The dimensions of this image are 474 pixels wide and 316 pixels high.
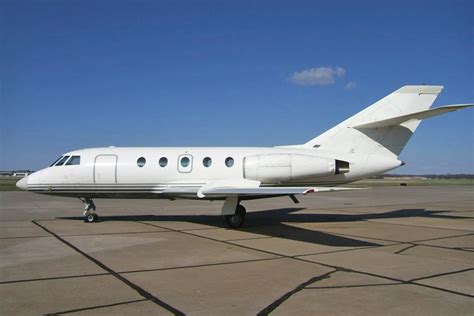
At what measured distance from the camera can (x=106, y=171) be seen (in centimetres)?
1566

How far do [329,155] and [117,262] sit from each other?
30.4 ft

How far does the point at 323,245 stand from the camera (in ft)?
35.5

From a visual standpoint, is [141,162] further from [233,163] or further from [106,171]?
[233,163]

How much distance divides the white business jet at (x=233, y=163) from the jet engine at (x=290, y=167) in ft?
0.12

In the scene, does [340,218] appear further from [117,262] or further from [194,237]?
[117,262]

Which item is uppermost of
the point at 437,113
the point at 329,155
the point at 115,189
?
the point at 437,113

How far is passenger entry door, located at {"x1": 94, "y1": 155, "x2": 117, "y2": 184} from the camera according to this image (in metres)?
15.6

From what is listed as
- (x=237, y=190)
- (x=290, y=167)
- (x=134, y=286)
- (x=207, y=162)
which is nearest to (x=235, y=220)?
(x=237, y=190)

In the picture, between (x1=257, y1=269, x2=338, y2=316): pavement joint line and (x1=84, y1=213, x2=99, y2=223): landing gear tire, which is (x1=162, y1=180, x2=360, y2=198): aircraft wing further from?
(x1=257, y1=269, x2=338, y2=316): pavement joint line

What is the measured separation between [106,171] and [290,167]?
650cm

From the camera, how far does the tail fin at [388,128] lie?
15.7 m

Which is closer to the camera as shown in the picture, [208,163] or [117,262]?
[117,262]

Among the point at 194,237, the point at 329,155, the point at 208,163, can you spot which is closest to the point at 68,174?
the point at 208,163

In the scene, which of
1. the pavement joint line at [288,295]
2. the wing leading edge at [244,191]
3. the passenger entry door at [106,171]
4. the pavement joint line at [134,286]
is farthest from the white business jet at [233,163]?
the pavement joint line at [288,295]
